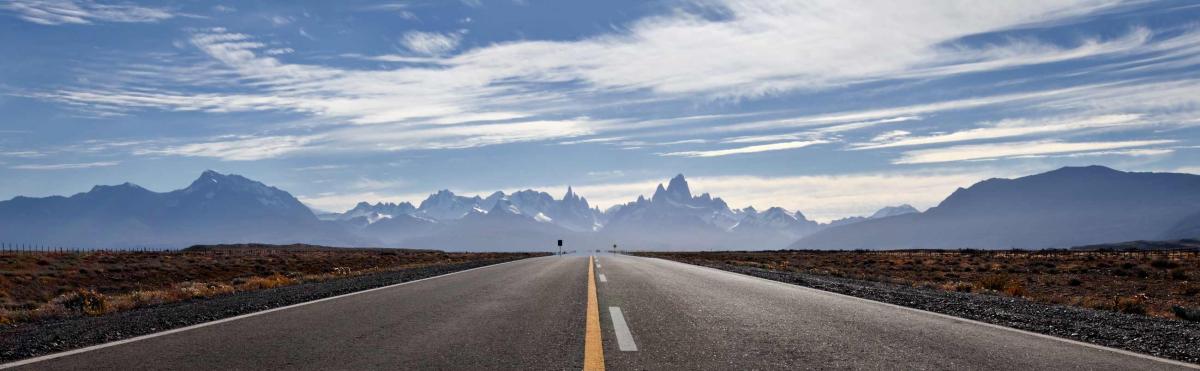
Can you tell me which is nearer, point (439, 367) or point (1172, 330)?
point (439, 367)

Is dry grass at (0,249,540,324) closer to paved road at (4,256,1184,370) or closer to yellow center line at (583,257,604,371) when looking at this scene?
paved road at (4,256,1184,370)

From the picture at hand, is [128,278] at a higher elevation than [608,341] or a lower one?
lower

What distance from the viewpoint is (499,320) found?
9984 mm

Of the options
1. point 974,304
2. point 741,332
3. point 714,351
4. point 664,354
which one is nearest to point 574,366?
point 664,354

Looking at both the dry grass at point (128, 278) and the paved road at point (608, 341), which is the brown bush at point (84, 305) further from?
the paved road at point (608, 341)

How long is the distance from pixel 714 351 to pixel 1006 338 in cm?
385

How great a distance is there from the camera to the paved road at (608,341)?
22.1 ft

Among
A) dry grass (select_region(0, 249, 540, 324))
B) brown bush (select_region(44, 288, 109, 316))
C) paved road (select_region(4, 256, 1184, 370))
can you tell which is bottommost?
dry grass (select_region(0, 249, 540, 324))

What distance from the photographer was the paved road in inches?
265

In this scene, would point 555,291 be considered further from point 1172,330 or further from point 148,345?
point 1172,330

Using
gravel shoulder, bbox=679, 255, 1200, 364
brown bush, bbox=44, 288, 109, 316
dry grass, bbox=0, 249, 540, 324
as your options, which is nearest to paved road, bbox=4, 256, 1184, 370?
gravel shoulder, bbox=679, 255, 1200, 364

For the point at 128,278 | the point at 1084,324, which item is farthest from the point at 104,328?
the point at 128,278

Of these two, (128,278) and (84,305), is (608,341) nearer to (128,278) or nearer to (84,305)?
(84,305)

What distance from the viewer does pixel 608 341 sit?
783 cm
